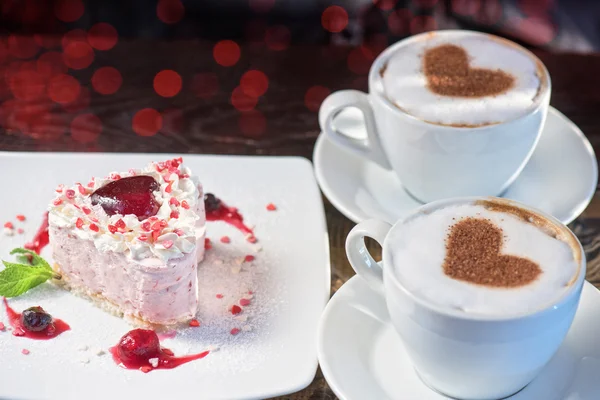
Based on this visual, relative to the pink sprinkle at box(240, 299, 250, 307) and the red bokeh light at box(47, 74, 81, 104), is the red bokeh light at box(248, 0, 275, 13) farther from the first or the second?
the pink sprinkle at box(240, 299, 250, 307)

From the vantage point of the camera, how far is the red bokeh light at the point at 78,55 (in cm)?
201

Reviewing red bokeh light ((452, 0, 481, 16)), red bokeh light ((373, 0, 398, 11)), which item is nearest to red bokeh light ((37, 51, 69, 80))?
red bokeh light ((373, 0, 398, 11))

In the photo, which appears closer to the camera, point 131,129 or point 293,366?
point 293,366

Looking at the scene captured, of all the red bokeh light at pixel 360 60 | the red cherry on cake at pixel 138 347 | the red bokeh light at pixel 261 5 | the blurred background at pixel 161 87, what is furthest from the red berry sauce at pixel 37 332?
the red bokeh light at pixel 261 5

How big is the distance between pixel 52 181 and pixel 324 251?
0.53 m

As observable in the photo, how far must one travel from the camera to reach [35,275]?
1393mm

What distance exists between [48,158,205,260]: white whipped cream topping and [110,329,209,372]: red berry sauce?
131 mm

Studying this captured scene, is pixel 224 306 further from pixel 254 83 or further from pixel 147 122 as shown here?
pixel 254 83

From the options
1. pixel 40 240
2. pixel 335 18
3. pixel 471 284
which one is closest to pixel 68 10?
pixel 335 18

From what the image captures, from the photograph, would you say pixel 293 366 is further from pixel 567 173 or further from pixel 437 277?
pixel 567 173

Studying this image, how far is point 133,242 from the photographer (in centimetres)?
133

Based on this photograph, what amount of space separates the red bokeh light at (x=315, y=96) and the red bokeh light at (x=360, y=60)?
118 millimetres

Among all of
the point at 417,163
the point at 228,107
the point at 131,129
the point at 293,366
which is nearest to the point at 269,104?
the point at 228,107

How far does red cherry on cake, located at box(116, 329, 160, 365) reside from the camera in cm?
124
